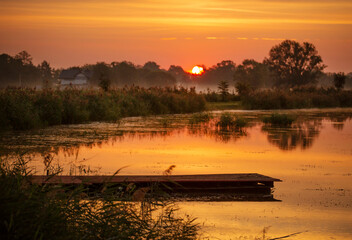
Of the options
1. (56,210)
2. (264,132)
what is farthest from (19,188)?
(264,132)

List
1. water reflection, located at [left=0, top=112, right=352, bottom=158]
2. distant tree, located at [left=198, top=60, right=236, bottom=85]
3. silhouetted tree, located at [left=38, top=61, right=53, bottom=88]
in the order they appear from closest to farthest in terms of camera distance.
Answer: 1. water reflection, located at [left=0, top=112, right=352, bottom=158]
2. silhouetted tree, located at [left=38, top=61, right=53, bottom=88]
3. distant tree, located at [left=198, top=60, right=236, bottom=85]

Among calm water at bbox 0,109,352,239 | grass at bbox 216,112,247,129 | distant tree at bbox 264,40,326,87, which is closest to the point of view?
calm water at bbox 0,109,352,239

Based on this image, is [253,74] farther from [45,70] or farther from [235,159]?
[235,159]

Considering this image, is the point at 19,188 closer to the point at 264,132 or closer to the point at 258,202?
the point at 258,202

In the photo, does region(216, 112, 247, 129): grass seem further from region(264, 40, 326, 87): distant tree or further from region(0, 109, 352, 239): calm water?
region(264, 40, 326, 87): distant tree

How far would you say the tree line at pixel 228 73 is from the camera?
82125 millimetres

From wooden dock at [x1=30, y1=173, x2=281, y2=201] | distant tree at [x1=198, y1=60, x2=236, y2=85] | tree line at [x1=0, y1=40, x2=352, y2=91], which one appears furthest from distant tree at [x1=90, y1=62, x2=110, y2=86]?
wooden dock at [x1=30, y1=173, x2=281, y2=201]

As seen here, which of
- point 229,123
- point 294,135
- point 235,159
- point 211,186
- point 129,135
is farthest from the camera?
point 229,123

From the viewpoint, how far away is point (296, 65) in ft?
271

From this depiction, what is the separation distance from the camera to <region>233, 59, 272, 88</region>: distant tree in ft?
324

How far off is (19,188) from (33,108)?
18.4 metres

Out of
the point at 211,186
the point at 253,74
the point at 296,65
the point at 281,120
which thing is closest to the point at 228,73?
the point at 253,74

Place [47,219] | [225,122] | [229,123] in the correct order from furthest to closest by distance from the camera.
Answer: [229,123] → [225,122] → [47,219]

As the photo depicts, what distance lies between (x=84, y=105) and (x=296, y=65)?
197ft
